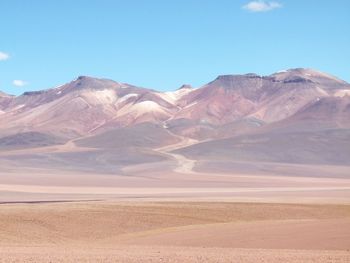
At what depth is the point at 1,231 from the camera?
36.1 m

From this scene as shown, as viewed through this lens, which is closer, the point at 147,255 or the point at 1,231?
the point at 147,255

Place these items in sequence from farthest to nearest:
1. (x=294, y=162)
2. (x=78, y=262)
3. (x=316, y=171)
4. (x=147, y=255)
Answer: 1. (x=294, y=162)
2. (x=316, y=171)
3. (x=147, y=255)
4. (x=78, y=262)

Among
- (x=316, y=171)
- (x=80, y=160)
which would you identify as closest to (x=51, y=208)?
(x=316, y=171)

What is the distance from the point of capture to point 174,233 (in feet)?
117

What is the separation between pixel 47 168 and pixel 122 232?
109354 millimetres

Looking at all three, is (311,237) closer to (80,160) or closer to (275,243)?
(275,243)

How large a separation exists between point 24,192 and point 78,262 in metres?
62.8

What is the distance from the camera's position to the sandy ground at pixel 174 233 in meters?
23.8

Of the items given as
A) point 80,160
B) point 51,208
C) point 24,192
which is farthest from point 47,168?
point 51,208

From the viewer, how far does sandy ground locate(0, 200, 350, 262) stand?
2375 cm

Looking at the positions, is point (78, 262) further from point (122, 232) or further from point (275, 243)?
point (122, 232)

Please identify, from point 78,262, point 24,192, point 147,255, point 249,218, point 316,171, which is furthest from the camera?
point 316,171

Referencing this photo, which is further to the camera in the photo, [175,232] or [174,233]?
[175,232]

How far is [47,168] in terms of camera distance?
147 m
